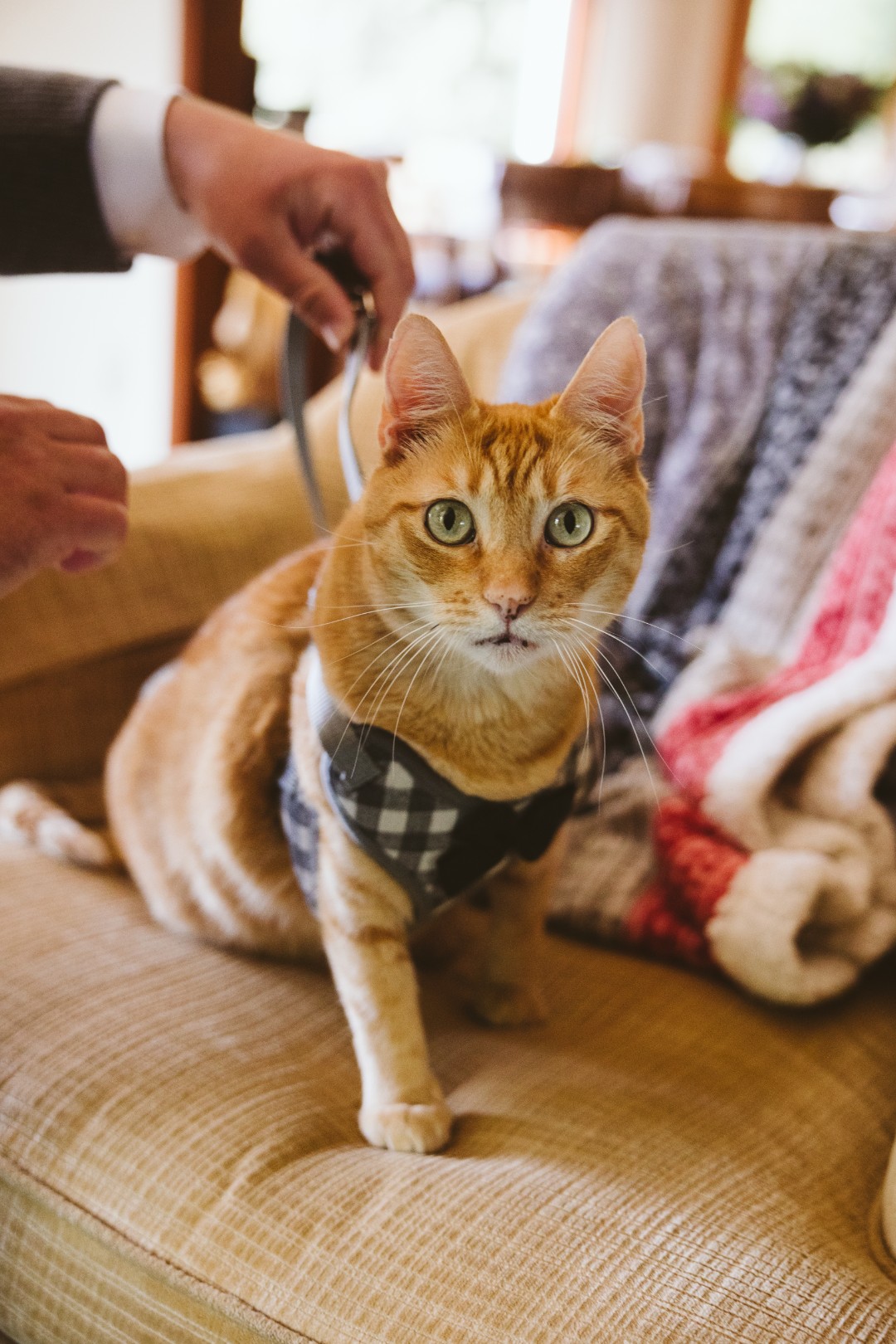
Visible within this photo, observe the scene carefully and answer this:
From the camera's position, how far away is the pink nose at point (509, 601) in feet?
2.54

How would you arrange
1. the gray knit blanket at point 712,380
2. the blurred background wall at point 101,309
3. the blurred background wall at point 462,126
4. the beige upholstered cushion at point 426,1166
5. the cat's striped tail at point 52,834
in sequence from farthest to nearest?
the blurred background wall at point 462,126, the blurred background wall at point 101,309, the gray knit blanket at point 712,380, the cat's striped tail at point 52,834, the beige upholstered cushion at point 426,1166

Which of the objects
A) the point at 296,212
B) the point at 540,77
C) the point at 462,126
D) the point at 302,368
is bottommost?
the point at 302,368

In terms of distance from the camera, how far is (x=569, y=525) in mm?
834

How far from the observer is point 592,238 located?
1693 mm

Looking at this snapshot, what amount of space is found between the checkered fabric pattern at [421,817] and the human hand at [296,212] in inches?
16.8

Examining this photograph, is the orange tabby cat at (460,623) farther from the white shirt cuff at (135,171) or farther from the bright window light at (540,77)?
the bright window light at (540,77)

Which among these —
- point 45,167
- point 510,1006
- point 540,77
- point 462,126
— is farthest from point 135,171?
point 540,77

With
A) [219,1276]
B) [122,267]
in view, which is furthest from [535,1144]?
[122,267]

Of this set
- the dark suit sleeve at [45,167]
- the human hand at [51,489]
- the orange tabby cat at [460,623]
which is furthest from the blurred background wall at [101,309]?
the orange tabby cat at [460,623]

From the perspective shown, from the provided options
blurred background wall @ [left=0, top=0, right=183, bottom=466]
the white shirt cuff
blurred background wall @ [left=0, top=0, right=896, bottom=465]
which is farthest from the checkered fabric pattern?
blurred background wall @ [left=0, top=0, right=896, bottom=465]

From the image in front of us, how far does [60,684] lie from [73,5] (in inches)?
110

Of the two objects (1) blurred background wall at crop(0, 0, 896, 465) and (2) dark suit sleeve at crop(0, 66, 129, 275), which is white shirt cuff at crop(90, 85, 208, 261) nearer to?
(2) dark suit sleeve at crop(0, 66, 129, 275)

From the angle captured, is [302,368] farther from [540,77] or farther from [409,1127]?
[540,77]

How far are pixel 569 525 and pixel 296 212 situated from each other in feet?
1.47
